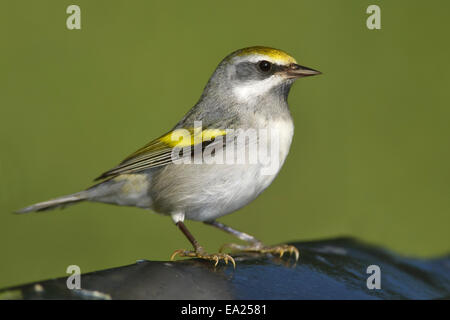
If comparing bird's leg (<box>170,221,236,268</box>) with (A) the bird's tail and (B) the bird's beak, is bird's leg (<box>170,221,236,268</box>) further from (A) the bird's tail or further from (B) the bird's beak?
(B) the bird's beak

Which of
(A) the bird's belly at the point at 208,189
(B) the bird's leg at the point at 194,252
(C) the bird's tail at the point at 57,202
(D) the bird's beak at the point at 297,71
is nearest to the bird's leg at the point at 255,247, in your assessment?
(B) the bird's leg at the point at 194,252

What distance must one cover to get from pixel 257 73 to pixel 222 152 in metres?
0.50

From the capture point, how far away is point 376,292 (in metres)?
2.26

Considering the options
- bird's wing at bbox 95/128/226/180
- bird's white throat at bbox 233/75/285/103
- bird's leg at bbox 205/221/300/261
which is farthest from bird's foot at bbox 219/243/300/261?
bird's white throat at bbox 233/75/285/103

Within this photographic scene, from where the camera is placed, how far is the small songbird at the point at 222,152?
2941 millimetres

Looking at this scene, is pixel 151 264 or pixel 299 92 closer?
pixel 151 264

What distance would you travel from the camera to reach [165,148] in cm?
315

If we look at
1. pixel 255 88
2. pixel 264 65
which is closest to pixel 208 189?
pixel 255 88

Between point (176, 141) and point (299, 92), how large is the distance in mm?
3462

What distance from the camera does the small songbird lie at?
2941 mm

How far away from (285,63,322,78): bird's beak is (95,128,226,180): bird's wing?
1.54 feet

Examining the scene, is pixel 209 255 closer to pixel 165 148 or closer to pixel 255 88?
pixel 165 148
